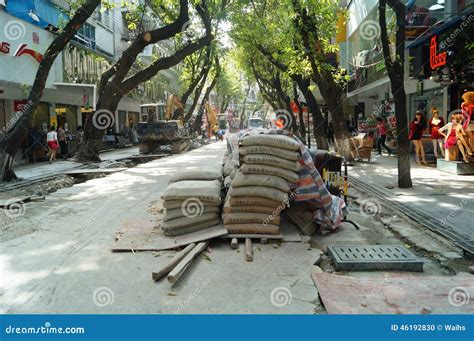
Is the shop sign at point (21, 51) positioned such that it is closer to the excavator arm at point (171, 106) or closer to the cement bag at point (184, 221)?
the excavator arm at point (171, 106)

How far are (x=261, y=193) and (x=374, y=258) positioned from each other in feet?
5.37

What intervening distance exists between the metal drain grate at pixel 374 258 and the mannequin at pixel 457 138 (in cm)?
708

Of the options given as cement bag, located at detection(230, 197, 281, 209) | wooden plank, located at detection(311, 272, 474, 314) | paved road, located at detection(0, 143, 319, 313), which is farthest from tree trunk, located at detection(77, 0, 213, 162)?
wooden plank, located at detection(311, 272, 474, 314)

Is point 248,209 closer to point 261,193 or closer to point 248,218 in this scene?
point 248,218

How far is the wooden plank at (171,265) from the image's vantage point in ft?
14.5

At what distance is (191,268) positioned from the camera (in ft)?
15.9

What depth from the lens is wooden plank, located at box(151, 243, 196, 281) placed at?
A: 4434 millimetres

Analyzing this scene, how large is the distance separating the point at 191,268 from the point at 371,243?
2.57m

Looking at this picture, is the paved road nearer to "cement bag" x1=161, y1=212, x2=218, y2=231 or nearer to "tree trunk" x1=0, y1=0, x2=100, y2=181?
"cement bag" x1=161, y1=212, x2=218, y2=231

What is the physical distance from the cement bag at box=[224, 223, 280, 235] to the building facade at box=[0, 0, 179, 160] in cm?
1026

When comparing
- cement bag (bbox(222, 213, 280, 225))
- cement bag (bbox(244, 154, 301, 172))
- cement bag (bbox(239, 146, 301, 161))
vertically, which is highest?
cement bag (bbox(239, 146, 301, 161))

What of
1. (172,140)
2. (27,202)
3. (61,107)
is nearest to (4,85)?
(61,107)

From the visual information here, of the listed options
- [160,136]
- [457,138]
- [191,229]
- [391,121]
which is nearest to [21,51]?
[160,136]

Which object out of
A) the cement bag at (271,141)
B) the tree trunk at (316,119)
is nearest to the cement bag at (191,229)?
the cement bag at (271,141)
